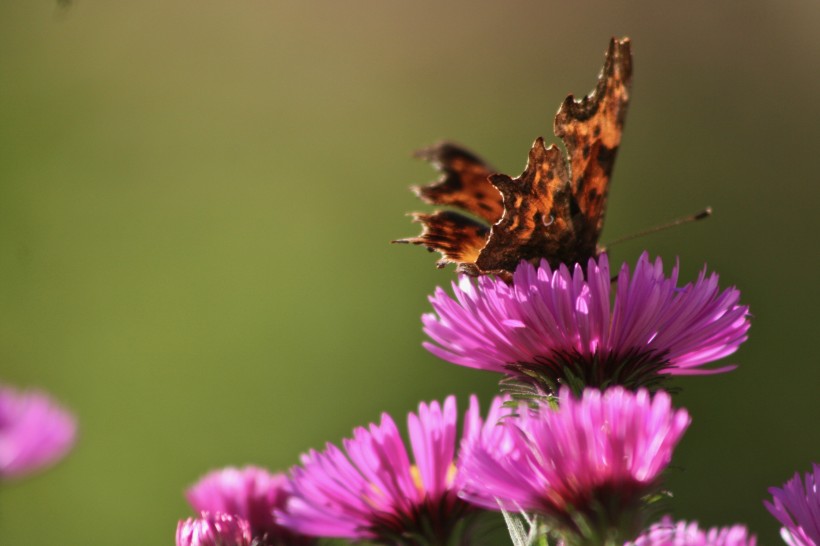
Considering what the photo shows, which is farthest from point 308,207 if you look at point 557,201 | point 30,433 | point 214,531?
point 214,531

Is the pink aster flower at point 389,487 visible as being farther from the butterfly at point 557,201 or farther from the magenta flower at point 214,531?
the butterfly at point 557,201

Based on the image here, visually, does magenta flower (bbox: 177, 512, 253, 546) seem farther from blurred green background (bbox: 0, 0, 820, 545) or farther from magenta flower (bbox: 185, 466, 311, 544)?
blurred green background (bbox: 0, 0, 820, 545)

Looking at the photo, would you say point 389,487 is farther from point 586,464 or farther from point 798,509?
point 798,509

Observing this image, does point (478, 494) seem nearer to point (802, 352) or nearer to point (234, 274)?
point (802, 352)

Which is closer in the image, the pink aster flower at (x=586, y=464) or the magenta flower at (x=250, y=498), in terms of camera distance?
the pink aster flower at (x=586, y=464)

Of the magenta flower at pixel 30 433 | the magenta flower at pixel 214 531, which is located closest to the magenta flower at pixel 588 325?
the magenta flower at pixel 214 531

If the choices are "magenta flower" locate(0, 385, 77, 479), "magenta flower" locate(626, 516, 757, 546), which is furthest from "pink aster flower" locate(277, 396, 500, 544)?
"magenta flower" locate(0, 385, 77, 479)

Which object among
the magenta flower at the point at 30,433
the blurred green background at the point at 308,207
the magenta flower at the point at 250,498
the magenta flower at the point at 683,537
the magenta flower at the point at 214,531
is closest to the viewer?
the magenta flower at the point at 683,537

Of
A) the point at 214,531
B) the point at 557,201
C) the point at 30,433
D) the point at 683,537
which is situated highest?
the point at 30,433
